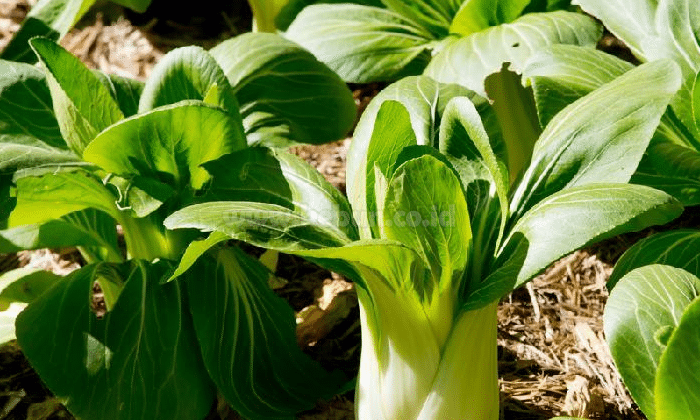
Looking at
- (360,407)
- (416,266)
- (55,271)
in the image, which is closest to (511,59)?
(416,266)

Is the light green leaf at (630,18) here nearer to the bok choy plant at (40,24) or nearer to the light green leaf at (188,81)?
the light green leaf at (188,81)

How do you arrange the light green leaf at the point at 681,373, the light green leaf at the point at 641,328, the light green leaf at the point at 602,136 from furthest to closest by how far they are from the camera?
the light green leaf at the point at 602,136 < the light green leaf at the point at 641,328 < the light green leaf at the point at 681,373

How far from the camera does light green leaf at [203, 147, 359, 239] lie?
6.54 feet

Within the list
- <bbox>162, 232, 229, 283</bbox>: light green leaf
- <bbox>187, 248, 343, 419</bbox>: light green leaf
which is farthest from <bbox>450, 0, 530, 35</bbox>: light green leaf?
<bbox>162, 232, 229, 283</bbox>: light green leaf

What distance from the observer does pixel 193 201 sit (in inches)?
82.8

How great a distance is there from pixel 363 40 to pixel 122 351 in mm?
1100

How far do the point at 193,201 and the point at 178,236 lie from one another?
0.10 metres

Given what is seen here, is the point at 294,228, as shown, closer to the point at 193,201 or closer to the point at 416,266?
the point at 416,266

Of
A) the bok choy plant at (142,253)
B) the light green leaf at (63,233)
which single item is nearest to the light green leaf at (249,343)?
the bok choy plant at (142,253)

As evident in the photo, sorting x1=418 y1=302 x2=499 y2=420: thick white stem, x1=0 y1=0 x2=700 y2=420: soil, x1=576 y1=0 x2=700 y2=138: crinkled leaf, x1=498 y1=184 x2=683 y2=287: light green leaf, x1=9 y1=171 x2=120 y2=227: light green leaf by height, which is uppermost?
x1=576 y1=0 x2=700 y2=138: crinkled leaf

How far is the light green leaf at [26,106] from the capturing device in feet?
7.17

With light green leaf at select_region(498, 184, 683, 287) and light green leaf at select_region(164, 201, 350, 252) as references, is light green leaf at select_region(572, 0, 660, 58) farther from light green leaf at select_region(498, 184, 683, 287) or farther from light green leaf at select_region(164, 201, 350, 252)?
light green leaf at select_region(164, 201, 350, 252)

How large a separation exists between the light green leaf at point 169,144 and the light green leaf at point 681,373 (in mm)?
962

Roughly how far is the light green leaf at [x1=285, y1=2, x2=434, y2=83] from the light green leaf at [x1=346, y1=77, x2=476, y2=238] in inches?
17.7
